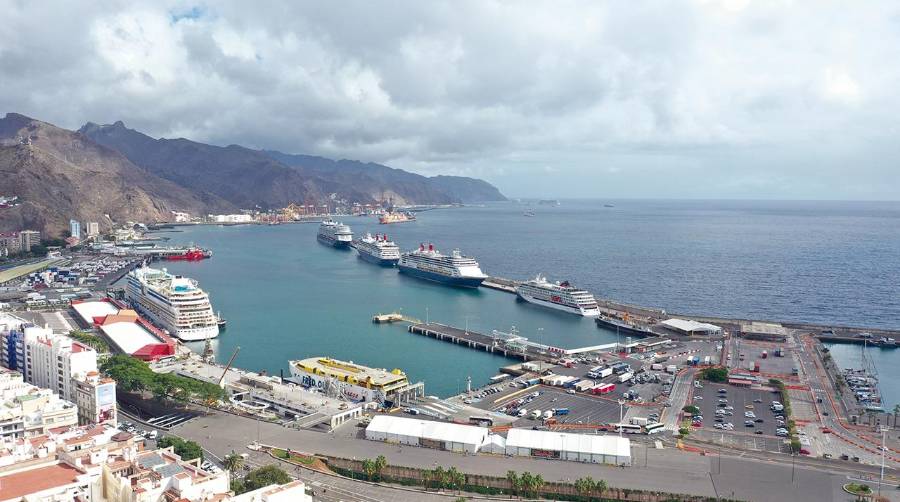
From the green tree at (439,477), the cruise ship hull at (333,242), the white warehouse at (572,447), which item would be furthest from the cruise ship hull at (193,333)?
the cruise ship hull at (333,242)

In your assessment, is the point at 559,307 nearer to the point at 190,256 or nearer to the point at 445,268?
the point at 445,268

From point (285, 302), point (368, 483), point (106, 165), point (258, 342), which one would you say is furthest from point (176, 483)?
point (106, 165)

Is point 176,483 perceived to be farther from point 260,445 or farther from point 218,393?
point 218,393

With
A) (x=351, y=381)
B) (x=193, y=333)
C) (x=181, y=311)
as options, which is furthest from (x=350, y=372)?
(x=181, y=311)

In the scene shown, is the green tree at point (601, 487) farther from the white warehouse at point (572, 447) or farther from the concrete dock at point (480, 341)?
the concrete dock at point (480, 341)

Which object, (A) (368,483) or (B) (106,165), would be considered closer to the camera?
(A) (368,483)
